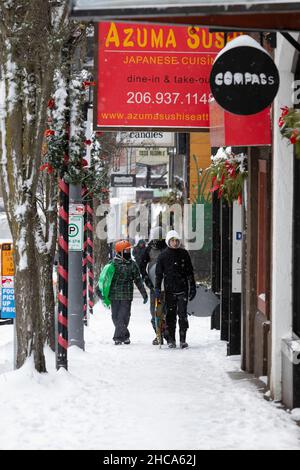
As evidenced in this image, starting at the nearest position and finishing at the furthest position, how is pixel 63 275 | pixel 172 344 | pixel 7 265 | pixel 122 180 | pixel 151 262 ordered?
pixel 63 275 < pixel 7 265 < pixel 172 344 < pixel 151 262 < pixel 122 180

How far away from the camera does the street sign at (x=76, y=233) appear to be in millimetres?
15680

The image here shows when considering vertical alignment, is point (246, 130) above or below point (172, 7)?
below

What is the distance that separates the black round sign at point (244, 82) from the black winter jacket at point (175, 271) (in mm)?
7754

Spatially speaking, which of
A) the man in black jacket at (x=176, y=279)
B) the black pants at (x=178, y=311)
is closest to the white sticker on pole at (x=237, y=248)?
the man in black jacket at (x=176, y=279)

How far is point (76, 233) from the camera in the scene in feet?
52.0

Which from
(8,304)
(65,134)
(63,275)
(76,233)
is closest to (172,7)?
(65,134)

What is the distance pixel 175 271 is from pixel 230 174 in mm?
3019

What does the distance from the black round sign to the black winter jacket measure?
775cm

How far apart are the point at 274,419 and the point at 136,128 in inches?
217

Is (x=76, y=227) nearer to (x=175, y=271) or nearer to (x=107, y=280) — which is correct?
(x=107, y=280)

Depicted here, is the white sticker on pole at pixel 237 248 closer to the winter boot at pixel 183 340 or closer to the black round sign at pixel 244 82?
the winter boot at pixel 183 340

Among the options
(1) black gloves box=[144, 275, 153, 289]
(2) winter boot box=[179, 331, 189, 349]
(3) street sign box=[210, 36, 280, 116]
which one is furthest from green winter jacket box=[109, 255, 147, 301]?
(3) street sign box=[210, 36, 280, 116]

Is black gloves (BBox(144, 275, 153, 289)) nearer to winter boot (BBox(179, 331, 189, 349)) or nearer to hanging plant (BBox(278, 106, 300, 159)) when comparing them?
winter boot (BBox(179, 331, 189, 349))

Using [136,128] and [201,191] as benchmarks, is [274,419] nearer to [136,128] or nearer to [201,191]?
[136,128]
